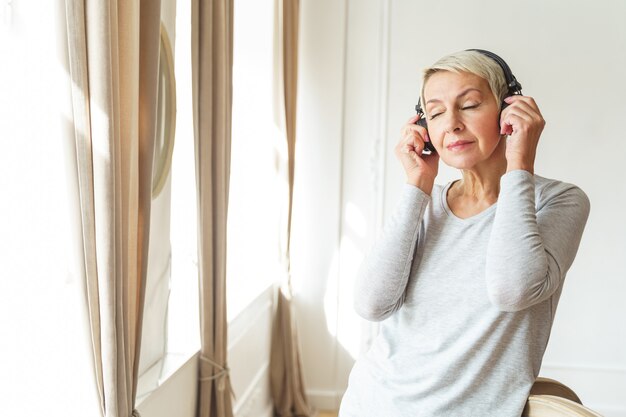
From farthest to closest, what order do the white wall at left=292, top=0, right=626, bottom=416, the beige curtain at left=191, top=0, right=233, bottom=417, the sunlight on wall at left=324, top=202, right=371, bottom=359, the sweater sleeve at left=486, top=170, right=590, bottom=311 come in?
the sunlight on wall at left=324, top=202, right=371, bottom=359 < the white wall at left=292, top=0, right=626, bottom=416 < the beige curtain at left=191, top=0, right=233, bottom=417 < the sweater sleeve at left=486, top=170, right=590, bottom=311

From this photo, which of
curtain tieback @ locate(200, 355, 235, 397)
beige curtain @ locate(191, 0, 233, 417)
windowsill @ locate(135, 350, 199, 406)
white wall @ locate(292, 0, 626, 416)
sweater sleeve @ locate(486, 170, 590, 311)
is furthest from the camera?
white wall @ locate(292, 0, 626, 416)

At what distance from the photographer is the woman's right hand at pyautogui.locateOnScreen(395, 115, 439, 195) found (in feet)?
4.06

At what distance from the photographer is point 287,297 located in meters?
3.43

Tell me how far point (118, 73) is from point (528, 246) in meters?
0.80

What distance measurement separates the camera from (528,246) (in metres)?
1.03

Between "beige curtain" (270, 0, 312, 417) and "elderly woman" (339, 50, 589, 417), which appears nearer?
"elderly woman" (339, 50, 589, 417)

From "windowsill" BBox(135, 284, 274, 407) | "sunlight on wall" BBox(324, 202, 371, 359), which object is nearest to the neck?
"windowsill" BBox(135, 284, 274, 407)

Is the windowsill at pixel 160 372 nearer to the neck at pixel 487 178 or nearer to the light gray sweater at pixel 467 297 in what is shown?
the light gray sweater at pixel 467 297

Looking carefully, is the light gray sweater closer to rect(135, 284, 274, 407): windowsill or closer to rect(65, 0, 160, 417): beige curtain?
rect(65, 0, 160, 417): beige curtain

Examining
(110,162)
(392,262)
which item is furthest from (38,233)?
(392,262)

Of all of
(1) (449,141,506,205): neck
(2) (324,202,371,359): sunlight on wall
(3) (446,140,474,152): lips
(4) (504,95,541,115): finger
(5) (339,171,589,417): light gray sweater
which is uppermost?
(4) (504,95,541,115): finger

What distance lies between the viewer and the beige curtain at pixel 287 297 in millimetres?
3209

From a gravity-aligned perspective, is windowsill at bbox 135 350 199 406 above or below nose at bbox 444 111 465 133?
below

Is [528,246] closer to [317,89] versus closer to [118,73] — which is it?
[118,73]
